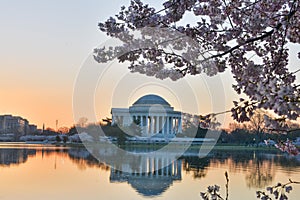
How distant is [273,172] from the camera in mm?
17062

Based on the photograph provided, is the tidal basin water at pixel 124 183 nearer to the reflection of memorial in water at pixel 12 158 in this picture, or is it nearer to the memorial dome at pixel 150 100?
the reflection of memorial in water at pixel 12 158

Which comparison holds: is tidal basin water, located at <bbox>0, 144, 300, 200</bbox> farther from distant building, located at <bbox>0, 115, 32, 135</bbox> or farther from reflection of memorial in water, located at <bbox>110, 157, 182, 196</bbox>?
distant building, located at <bbox>0, 115, 32, 135</bbox>

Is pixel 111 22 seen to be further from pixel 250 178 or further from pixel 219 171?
pixel 219 171

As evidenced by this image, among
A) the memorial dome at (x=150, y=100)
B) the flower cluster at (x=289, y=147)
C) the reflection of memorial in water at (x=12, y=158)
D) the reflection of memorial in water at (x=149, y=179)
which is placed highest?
the memorial dome at (x=150, y=100)

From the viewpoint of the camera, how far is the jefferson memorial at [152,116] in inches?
2650

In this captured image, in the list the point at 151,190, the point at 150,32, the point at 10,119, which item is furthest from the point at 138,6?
the point at 10,119

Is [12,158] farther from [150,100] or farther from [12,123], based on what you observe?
[12,123]

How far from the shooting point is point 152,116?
227ft

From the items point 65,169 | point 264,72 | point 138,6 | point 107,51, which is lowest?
point 65,169

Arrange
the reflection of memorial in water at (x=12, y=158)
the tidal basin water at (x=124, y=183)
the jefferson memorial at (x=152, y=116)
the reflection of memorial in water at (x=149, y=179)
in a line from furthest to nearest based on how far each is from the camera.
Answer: the jefferson memorial at (x=152, y=116) < the reflection of memorial in water at (x=12, y=158) < the reflection of memorial in water at (x=149, y=179) < the tidal basin water at (x=124, y=183)

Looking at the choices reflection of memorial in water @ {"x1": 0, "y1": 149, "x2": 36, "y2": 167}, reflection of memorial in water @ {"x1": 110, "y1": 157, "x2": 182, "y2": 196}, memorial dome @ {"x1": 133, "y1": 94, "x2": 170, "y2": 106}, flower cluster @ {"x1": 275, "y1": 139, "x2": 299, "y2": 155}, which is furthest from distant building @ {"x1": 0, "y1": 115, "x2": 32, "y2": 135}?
flower cluster @ {"x1": 275, "y1": 139, "x2": 299, "y2": 155}

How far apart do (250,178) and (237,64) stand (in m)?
11.5

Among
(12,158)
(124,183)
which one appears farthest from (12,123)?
(124,183)

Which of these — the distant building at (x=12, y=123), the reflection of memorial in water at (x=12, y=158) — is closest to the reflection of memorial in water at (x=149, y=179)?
the reflection of memorial in water at (x=12, y=158)
